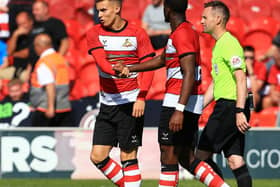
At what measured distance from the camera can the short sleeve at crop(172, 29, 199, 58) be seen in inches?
318

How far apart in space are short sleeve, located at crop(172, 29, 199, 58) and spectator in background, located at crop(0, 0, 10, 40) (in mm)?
7844

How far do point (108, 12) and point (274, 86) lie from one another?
6281mm

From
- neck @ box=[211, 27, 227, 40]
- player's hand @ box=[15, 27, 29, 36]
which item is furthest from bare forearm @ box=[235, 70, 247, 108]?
player's hand @ box=[15, 27, 29, 36]

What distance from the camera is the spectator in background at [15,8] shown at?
15.7 metres

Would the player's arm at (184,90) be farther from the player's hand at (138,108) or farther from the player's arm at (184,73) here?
the player's hand at (138,108)

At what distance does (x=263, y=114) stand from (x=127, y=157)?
5701 millimetres

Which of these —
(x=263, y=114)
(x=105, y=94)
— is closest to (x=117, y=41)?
(x=105, y=94)

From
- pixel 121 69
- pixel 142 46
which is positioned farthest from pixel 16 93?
pixel 121 69

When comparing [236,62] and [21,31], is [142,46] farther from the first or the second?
[21,31]

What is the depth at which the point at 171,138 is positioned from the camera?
27.8ft

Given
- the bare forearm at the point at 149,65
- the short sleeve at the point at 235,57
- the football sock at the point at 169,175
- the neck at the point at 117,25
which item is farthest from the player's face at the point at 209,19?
the football sock at the point at 169,175

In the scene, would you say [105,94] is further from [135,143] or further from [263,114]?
[263,114]

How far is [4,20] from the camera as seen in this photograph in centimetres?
1558

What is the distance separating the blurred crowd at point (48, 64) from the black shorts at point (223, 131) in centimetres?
458
